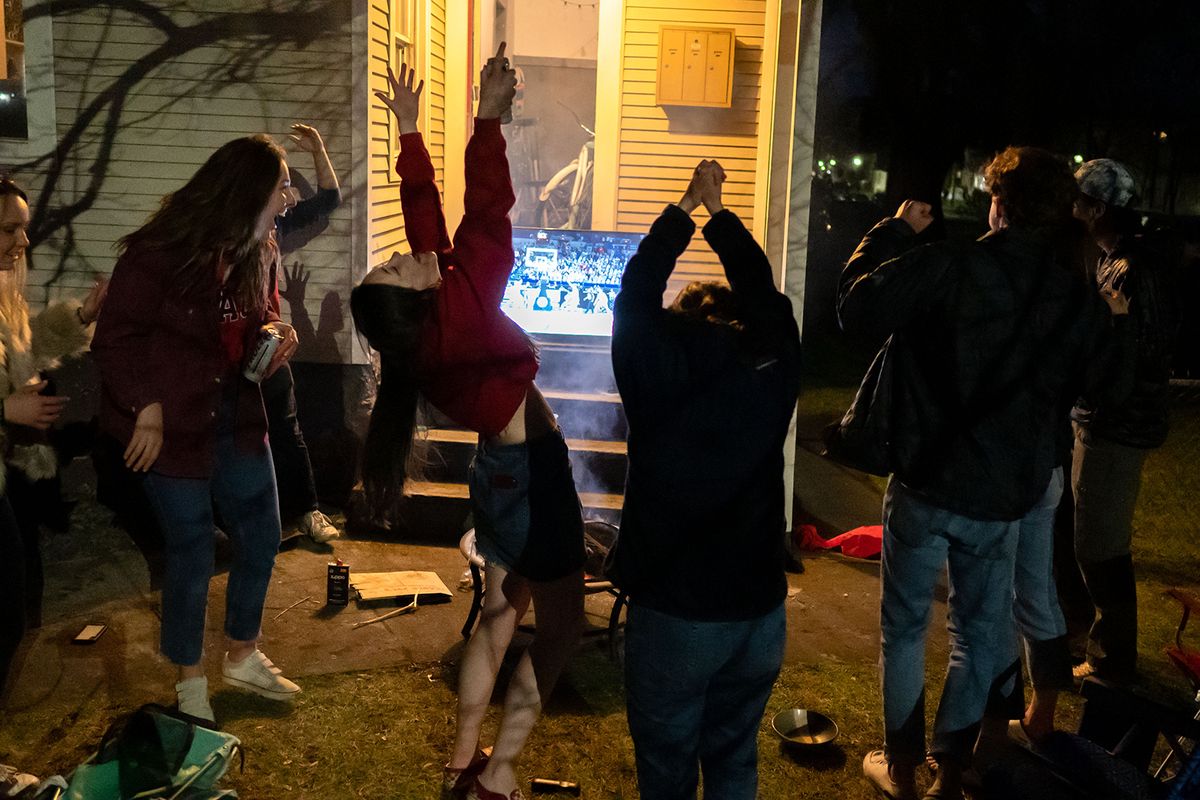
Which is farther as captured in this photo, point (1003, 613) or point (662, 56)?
point (662, 56)

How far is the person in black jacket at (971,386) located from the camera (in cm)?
324

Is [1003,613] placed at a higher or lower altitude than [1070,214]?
lower

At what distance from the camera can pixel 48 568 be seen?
5770 mm

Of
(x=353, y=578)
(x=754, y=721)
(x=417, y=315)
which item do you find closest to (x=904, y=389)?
(x=754, y=721)

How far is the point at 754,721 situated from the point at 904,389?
119cm

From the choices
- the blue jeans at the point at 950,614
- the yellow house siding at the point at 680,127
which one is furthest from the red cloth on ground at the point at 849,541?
the blue jeans at the point at 950,614

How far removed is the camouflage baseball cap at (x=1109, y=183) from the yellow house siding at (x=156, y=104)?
4.33 m

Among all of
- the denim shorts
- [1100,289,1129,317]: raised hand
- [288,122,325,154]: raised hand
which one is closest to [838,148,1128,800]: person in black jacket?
[1100,289,1129,317]: raised hand

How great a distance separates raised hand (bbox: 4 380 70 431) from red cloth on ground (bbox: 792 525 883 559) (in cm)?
456

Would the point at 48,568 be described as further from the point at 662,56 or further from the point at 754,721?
the point at 662,56

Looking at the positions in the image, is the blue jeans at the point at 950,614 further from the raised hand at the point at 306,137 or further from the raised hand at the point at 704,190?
the raised hand at the point at 306,137

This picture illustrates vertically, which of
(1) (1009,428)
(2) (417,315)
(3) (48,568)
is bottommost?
(3) (48,568)

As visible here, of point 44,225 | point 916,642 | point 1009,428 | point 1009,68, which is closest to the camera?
point 1009,428

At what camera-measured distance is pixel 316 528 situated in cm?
639
